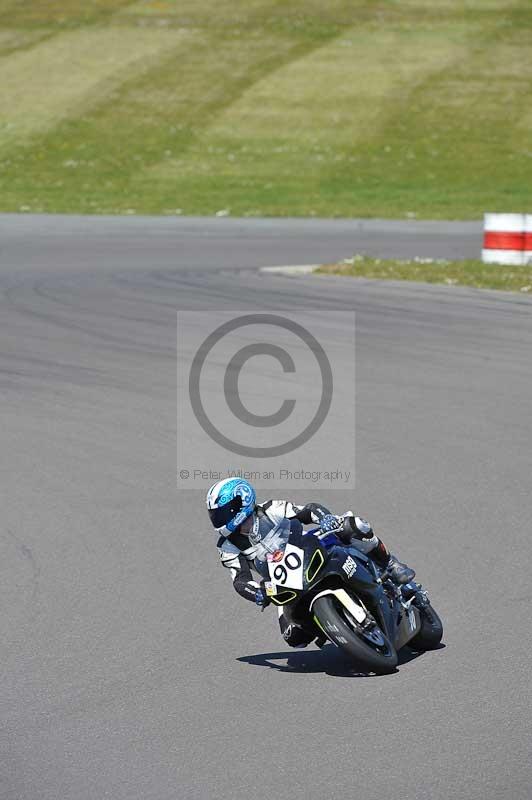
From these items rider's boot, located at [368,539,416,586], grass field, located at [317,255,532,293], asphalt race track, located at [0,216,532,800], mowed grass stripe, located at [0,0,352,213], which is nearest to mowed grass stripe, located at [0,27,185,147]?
mowed grass stripe, located at [0,0,352,213]

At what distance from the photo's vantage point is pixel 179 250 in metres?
27.5

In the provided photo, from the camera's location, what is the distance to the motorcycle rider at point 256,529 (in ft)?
23.0

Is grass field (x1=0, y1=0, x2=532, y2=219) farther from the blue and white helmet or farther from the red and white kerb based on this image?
the blue and white helmet

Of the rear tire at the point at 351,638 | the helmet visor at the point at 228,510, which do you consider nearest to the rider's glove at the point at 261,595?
the rear tire at the point at 351,638

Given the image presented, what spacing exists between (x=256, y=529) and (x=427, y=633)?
1198 mm

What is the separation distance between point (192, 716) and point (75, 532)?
3.16 m

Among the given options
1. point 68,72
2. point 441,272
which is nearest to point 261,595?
point 441,272

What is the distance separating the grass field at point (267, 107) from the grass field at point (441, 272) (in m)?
11.5

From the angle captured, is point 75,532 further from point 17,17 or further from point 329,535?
point 17,17

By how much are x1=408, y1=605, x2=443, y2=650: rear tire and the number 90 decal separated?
0.88 metres

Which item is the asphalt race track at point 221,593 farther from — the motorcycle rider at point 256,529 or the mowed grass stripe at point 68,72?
the mowed grass stripe at point 68,72

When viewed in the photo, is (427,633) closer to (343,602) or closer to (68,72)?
(343,602)

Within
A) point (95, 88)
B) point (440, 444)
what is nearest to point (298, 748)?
point (440, 444)

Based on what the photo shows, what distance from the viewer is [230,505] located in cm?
700
